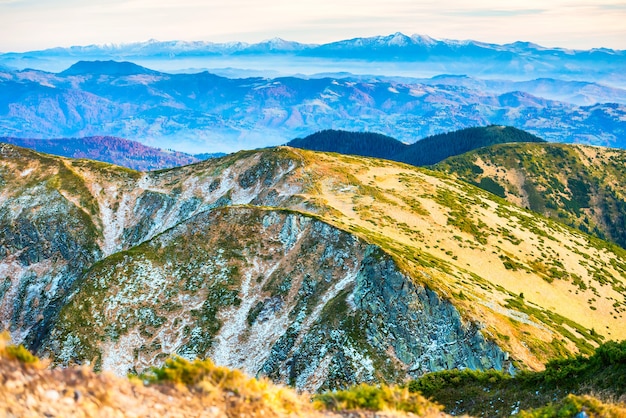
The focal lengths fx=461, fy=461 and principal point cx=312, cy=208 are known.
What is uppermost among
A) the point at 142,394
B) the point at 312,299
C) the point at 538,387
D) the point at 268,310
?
the point at 142,394

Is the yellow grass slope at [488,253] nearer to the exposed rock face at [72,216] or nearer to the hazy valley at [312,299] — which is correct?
the hazy valley at [312,299]

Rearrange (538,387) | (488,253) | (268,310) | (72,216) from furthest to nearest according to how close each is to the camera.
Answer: (72,216)
(488,253)
(268,310)
(538,387)

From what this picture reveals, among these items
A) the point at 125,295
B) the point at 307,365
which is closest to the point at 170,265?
the point at 125,295

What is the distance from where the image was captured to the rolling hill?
5116cm

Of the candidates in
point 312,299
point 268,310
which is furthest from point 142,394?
point 268,310

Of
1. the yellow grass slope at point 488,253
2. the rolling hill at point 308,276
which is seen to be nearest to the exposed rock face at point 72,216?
the rolling hill at point 308,276

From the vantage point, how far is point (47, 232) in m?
118

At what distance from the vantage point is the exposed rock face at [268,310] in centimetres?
4975

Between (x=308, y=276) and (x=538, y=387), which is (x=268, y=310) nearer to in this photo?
(x=308, y=276)

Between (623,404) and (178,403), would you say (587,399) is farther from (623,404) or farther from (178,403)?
(178,403)

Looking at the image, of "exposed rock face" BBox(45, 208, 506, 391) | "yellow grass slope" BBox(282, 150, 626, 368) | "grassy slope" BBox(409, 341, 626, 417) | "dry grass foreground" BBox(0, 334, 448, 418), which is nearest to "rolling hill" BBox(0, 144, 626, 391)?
"exposed rock face" BBox(45, 208, 506, 391)

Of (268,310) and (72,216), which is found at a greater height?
(268,310)

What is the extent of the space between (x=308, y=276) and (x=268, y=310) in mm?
7297

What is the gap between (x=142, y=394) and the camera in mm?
13328
